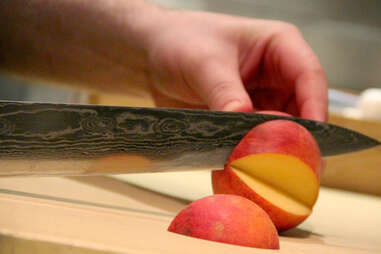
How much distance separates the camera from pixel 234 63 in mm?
1564

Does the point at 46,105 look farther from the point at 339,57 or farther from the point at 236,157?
the point at 339,57

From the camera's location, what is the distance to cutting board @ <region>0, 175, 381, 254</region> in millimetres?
535

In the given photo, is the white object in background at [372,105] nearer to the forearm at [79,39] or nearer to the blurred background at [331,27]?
the blurred background at [331,27]

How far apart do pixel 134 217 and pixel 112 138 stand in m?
0.27

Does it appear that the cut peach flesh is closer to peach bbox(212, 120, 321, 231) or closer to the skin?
peach bbox(212, 120, 321, 231)

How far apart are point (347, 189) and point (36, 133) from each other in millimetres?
1610

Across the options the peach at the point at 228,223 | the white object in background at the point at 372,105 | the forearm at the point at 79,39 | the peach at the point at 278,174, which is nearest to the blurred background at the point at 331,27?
the white object in background at the point at 372,105

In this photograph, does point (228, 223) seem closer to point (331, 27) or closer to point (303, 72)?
point (303, 72)

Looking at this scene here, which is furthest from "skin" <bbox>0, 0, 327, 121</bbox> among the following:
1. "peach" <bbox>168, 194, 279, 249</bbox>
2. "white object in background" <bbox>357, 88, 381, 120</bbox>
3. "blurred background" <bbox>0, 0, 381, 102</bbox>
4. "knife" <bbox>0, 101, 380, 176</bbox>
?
"blurred background" <bbox>0, 0, 381, 102</bbox>

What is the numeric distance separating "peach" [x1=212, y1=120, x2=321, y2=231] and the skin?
29 centimetres

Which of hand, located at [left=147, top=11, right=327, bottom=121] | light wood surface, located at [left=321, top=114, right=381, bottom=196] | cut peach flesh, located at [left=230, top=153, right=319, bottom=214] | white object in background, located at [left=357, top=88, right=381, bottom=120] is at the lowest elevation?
light wood surface, located at [left=321, top=114, right=381, bottom=196]

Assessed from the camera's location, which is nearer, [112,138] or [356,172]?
[112,138]

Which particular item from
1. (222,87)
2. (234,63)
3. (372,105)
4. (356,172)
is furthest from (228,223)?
(372,105)

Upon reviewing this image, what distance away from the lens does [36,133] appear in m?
0.94
